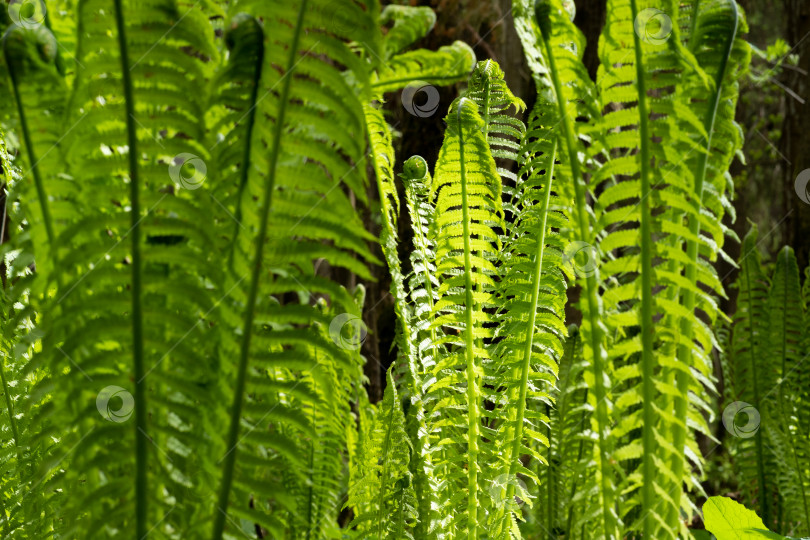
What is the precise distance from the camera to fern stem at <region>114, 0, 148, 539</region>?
2.33 feet

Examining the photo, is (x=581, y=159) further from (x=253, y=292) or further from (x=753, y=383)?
(x=753, y=383)

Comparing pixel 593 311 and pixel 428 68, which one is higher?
pixel 428 68

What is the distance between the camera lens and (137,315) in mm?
718

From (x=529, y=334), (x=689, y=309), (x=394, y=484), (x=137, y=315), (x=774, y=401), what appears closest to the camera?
(x=137, y=315)

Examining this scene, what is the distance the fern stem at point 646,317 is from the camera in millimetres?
790

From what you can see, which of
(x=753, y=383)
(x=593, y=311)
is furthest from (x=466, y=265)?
(x=753, y=383)

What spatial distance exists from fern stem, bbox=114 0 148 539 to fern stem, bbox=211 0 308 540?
0.09 m

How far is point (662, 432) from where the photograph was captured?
2.79ft

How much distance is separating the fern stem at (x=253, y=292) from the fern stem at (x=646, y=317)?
1.40 ft

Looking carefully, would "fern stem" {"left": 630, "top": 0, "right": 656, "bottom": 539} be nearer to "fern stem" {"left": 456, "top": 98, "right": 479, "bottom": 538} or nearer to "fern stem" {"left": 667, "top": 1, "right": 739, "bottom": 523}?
"fern stem" {"left": 667, "top": 1, "right": 739, "bottom": 523}

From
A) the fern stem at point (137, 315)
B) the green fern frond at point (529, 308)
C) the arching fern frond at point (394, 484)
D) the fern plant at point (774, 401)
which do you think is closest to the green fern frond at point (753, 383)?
the fern plant at point (774, 401)

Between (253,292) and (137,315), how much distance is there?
5.2 inches

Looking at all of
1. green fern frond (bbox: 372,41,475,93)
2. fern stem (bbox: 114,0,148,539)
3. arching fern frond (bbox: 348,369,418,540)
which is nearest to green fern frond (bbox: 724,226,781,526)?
arching fern frond (bbox: 348,369,418,540)

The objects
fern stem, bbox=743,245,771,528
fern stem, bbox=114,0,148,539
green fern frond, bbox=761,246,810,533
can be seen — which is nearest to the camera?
fern stem, bbox=114,0,148,539
